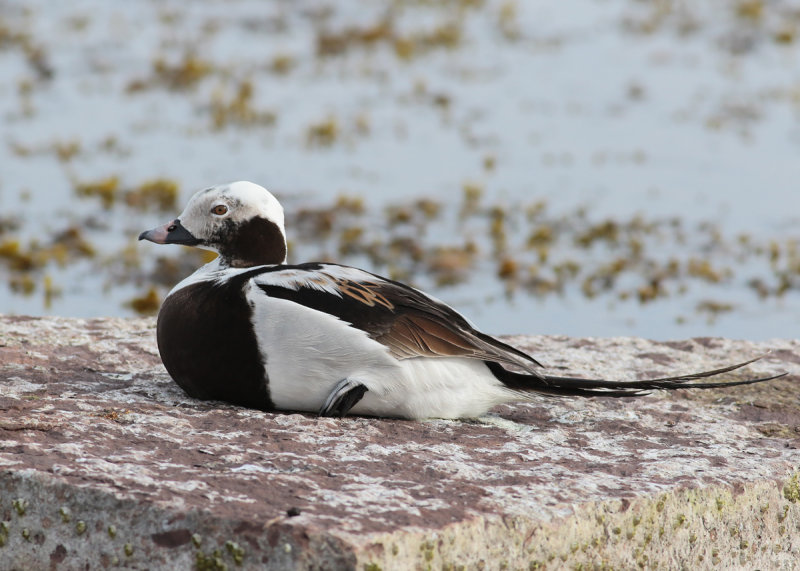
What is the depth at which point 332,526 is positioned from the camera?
2.89 meters

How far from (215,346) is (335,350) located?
1.28 ft

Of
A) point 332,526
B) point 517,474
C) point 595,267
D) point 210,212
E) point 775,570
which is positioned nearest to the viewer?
point 332,526

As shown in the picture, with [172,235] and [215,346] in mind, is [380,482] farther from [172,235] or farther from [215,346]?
[172,235]

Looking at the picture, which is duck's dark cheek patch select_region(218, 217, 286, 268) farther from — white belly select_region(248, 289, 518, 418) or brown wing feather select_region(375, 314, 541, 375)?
brown wing feather select_region(375, 314, 541, 375)

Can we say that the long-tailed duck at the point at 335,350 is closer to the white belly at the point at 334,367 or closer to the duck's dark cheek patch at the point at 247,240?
the white belly at the point at 334,367

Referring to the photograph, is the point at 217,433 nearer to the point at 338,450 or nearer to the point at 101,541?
the point at 338,450

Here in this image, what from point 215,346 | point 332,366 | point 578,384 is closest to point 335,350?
point 332,366


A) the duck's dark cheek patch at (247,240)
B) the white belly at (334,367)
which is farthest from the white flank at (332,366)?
the duck's dark cheek patch at (247,240)

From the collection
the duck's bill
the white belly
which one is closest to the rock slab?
the white belly

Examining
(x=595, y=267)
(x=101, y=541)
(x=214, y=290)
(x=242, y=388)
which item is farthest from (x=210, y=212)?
(x=595, y=267)

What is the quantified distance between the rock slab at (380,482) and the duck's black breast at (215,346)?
0.26 feet

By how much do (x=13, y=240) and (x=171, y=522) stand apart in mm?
7212

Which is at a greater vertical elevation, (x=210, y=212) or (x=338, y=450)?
(x=210, y=212)

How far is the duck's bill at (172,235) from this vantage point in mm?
4238
